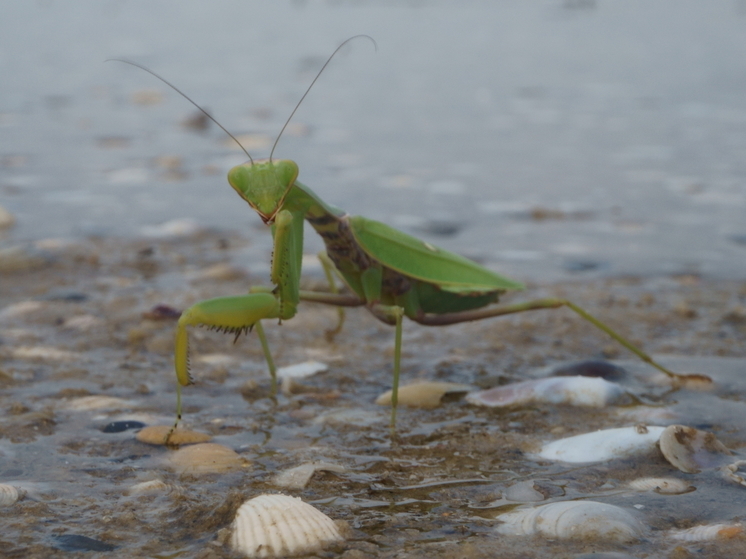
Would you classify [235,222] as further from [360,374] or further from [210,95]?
[210,95]

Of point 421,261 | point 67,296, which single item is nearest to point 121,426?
point 421,261

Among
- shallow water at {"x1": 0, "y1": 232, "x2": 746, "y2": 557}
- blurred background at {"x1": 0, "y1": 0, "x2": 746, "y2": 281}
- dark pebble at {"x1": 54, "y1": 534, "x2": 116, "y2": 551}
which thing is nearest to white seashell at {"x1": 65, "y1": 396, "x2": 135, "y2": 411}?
shallow water at {"x1": 0, "y1": 232, "x2": 746, "y2": 557}

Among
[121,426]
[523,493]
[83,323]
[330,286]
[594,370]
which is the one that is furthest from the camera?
[83,323]

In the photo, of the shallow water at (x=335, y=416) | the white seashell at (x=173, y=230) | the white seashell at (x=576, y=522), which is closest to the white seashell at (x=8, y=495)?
the shallow water at (x=335, y=416)

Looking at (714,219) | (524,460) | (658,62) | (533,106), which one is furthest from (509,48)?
(524,460)

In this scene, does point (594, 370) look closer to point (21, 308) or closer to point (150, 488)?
point (150, 488)

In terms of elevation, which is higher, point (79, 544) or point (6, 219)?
point (6, 219)
